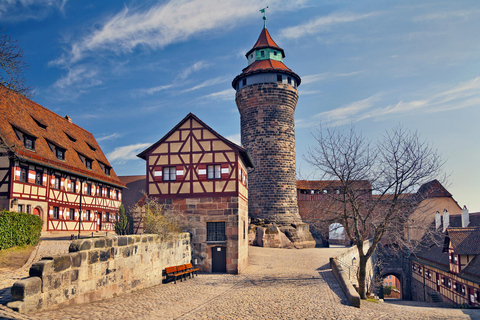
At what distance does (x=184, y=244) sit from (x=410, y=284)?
107ft

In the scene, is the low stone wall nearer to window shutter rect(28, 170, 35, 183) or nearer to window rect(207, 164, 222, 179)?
window rect(207, 164, 222, 179)

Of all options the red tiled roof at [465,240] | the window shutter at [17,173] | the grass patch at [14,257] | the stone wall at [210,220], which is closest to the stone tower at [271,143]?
the red tiled roof at [465,240]

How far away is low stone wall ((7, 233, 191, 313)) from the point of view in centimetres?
775

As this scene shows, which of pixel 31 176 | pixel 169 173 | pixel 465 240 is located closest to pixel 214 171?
pixel 169 173

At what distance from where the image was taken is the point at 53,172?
78.0 ft

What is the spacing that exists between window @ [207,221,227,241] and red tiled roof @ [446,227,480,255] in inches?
716

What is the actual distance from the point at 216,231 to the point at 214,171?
9.60ft

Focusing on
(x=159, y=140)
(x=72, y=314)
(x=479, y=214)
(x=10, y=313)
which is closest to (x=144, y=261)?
(x=72, y=314)

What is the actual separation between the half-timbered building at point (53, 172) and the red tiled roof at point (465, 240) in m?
25.1

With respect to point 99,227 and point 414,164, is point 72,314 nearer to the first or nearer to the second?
point 414,164

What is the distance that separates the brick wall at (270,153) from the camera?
32812mm

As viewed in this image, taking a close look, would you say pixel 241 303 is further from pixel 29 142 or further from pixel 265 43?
pixel 265 43

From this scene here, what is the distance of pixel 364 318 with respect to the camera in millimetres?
10508

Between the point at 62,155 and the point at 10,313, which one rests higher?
the point at 62,155
